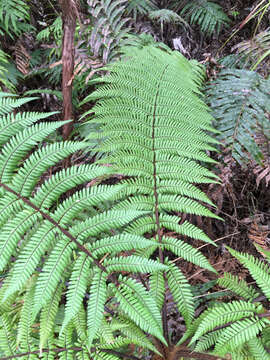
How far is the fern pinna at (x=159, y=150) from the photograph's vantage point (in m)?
1.56

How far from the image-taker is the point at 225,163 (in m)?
2.15

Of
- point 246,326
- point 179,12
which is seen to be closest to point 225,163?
point 246,326

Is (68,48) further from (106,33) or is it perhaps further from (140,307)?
(140,307)

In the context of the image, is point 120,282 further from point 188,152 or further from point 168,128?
point 168,128

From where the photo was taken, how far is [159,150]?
1737mm

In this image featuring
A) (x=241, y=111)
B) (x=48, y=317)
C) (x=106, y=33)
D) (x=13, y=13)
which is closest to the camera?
(x=48, y=317)

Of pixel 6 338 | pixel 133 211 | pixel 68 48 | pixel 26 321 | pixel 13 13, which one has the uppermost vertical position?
pixel 68 48

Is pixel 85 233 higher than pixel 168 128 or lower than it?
lower

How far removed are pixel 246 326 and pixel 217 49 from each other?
2797 millimetres

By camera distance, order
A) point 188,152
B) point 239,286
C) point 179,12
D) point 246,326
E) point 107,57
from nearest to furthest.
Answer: point 246,326
point 239,286
point 188,152
point 107,57
point 179,12

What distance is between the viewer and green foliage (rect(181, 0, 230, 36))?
3.14 meters

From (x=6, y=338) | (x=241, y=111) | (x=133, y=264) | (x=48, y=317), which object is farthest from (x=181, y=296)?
(x=241, y=111)

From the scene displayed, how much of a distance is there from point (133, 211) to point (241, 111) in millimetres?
1306

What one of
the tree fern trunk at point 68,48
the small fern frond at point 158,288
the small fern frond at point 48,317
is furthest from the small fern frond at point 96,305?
the tree fern trunk at point 68,48
